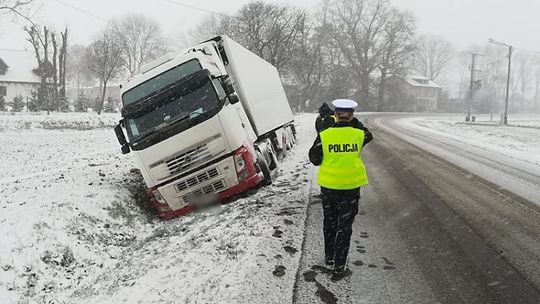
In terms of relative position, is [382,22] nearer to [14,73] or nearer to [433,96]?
[433,96]

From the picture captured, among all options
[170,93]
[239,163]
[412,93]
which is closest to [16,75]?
[170,93]

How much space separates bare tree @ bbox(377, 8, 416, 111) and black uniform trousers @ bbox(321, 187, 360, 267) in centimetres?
6983

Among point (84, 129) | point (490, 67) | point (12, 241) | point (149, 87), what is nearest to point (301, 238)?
point (12, 241)

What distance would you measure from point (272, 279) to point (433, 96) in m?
98.5

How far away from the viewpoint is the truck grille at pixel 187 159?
805 centimetres

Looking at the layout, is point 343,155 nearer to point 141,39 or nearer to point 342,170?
point 342,170

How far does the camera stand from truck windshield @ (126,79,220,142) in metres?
8.25

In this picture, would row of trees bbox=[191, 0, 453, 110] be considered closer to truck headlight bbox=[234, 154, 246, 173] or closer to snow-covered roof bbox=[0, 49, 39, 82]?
snow-covered roof bbox=[0, 49, 39, 82]

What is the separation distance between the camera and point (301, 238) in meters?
5.91

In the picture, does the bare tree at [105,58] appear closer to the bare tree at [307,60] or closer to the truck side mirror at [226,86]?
the bare tree at [307,60]

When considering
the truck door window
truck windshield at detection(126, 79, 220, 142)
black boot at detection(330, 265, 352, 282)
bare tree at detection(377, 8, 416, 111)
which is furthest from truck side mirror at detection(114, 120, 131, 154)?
bare tree at detection(377, 8, 416, 111)

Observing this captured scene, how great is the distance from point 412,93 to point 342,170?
9113 cm

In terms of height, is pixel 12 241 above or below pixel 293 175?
above

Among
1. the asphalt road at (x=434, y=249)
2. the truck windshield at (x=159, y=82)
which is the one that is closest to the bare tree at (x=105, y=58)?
the truck windshield at (x=159, y=82)
